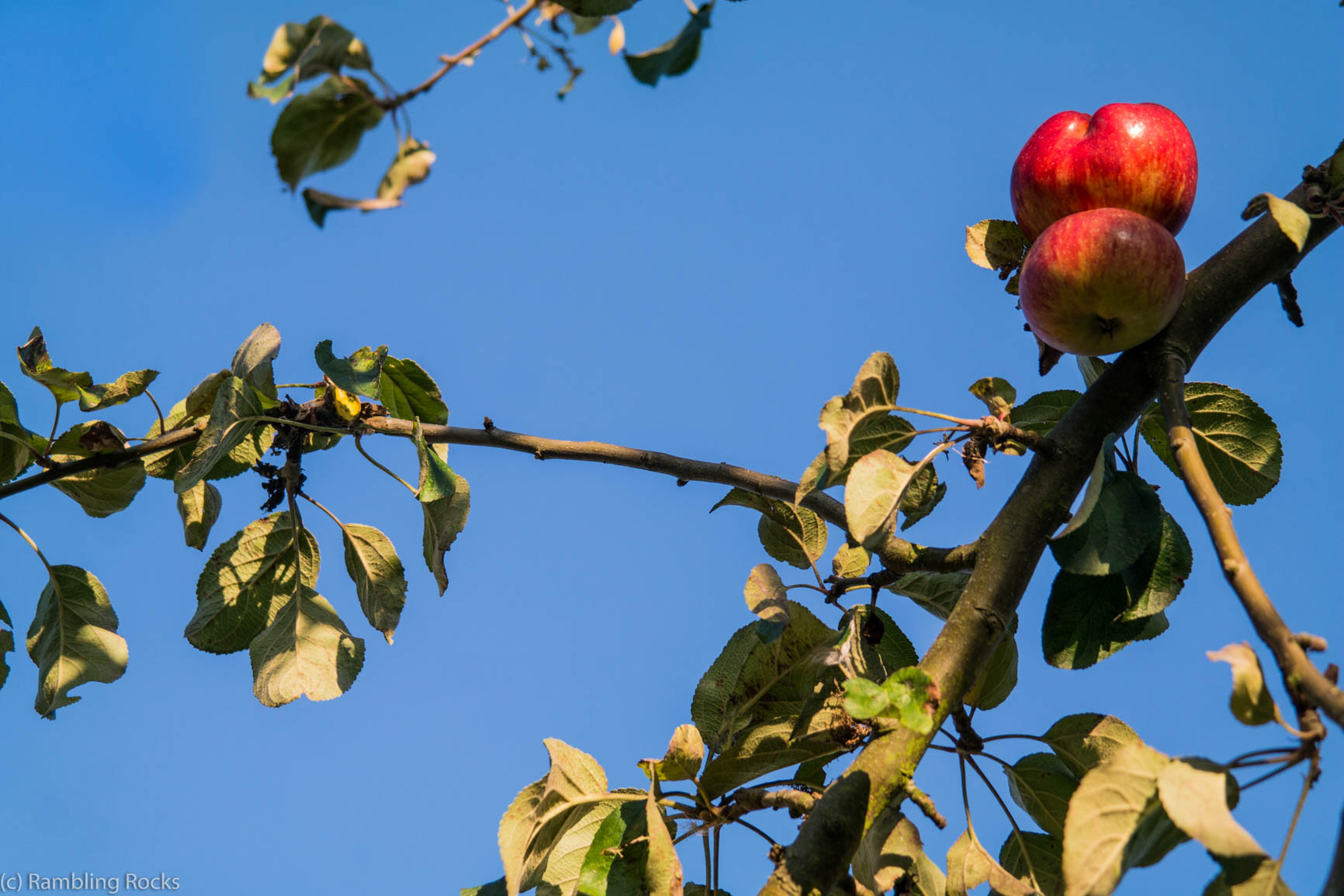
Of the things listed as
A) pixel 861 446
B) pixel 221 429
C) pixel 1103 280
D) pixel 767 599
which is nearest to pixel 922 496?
pixel 861 446

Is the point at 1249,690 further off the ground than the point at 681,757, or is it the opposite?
the point at 681,757

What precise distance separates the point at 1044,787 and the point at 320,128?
1.13 m

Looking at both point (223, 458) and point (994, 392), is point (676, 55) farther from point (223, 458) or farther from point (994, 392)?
point (223, 458)

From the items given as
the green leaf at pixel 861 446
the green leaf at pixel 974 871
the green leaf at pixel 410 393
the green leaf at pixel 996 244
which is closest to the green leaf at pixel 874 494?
the green leaf at pixel 861 446

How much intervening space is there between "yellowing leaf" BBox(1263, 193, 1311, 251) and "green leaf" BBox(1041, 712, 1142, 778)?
0.61 m

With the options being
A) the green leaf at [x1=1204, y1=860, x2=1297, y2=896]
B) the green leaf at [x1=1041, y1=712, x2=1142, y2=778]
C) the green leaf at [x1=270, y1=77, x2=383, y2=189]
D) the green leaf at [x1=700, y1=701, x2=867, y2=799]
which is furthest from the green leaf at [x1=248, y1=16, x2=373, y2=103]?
the green leaf at [x1=1041, y1=712, x2=1142, y2=778]

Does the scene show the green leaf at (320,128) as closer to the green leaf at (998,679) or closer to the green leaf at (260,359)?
the green leaf at (260,359)

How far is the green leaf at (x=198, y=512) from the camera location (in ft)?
5.35

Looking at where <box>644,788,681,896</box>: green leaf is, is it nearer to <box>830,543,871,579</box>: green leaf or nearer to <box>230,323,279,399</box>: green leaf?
<box>830,543,871,579</box>: green leaf

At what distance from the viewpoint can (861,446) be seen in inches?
48.2

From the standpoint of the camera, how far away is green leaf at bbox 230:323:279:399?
4.72 feet

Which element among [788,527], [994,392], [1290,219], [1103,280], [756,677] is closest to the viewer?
[1290,219]

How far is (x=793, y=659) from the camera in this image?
4.42 ft

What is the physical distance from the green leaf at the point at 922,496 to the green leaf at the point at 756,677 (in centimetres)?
18
